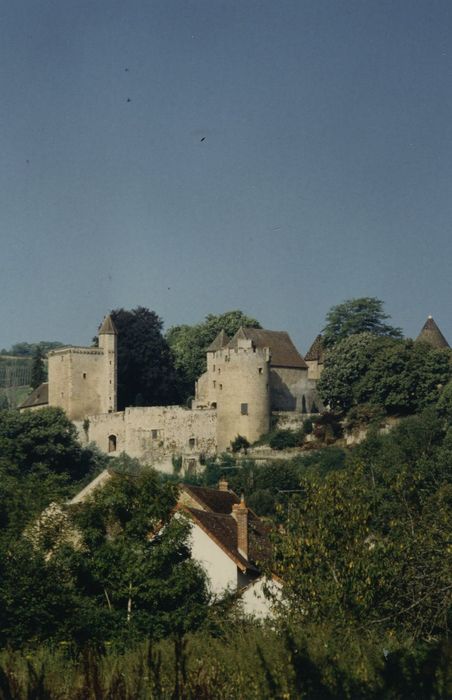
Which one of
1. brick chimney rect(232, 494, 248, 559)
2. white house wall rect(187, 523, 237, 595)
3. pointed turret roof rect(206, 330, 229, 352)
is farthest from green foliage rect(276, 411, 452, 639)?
pointed turret roof rect(206, 330, 229, 352)

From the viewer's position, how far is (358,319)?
86.2 m

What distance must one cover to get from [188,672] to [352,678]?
8.17 ft

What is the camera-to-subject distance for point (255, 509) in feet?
184

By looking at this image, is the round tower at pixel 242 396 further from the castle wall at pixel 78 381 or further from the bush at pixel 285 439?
the castle wall at pixel 78 381

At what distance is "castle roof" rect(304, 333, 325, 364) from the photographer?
269ft

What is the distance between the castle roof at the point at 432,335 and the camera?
80562mm

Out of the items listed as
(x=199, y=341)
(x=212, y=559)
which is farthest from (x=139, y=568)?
A: (x=199, y=341)

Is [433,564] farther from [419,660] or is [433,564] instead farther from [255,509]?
[255,509]

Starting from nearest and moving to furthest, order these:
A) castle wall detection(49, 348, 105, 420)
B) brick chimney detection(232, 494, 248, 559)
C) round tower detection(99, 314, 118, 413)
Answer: brick chimney detection(232, 494, 248, 559) → castle wall detection(49, 348, 105, 420) → round tower detection(99, 314, 118, 413)

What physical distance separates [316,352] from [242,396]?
42.3 ft

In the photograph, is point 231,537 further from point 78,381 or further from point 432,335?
point 432,335

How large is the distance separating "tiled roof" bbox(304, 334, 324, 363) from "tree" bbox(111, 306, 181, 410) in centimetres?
774

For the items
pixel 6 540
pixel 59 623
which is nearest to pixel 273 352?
pixel 6 540

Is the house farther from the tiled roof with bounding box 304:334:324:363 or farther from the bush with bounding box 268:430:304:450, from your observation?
the tiled roof with bounding box 304:334:324:363
